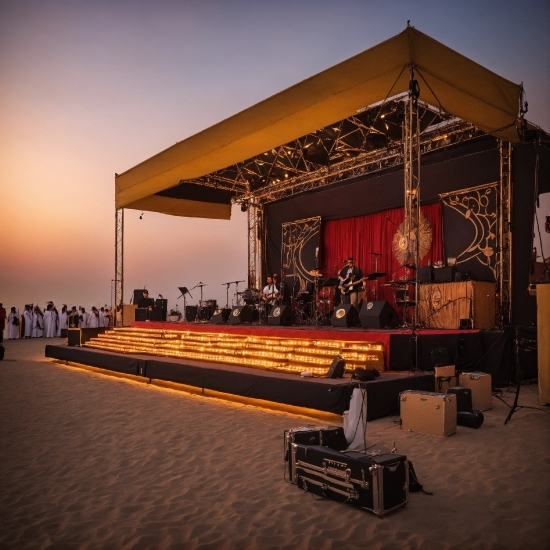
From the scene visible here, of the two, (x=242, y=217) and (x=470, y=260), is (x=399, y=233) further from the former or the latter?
(x=242, y=217)

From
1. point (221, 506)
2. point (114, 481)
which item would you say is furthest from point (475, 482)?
point (114, 481)

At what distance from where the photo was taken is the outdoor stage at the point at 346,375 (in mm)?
5558

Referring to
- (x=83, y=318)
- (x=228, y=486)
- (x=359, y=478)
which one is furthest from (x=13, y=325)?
(x=359, y=478)

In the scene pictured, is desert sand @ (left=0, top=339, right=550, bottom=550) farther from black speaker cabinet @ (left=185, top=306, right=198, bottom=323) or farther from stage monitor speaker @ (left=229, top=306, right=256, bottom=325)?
black speaker cabinet @ (left=185, top=306, right=198, bottom=323)

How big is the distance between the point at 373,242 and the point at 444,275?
12.0ft

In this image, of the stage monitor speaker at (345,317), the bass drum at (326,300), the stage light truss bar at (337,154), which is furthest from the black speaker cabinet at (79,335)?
the stage monitor speaker at (345,317)

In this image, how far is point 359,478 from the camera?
9.73 feet

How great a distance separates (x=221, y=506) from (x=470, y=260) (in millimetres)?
8994

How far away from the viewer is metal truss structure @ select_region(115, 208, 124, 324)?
45.3 ft

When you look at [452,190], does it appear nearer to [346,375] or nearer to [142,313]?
[346,375]

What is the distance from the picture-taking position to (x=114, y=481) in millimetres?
3562

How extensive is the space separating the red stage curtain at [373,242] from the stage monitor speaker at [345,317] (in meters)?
2.85

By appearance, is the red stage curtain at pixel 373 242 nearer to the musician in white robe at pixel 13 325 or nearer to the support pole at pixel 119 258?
the support pole at pixel 119 258

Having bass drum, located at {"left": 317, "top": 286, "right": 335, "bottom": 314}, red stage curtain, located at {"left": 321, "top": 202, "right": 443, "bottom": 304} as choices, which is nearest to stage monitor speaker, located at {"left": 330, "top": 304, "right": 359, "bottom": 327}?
red stage curtain, located at {"left": 321, "top": 202, "right": 443, "bottom": 304}
